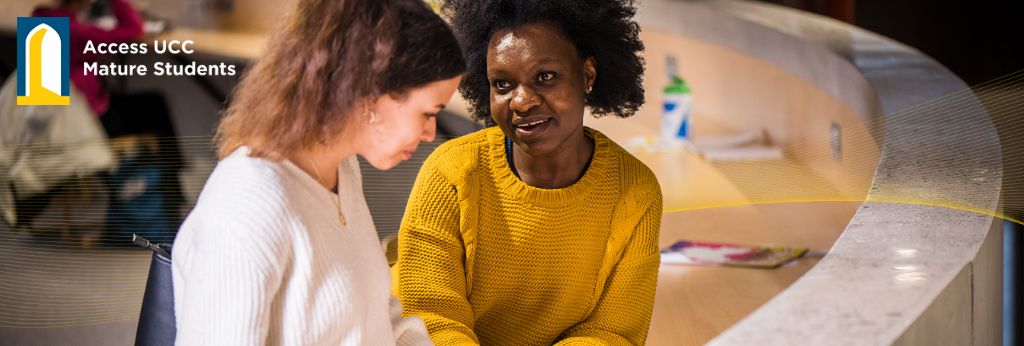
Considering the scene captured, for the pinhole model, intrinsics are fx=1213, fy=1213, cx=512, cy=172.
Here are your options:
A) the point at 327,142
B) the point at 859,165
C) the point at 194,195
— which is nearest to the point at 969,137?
the point at 859,165

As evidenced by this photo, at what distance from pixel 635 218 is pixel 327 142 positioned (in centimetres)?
62

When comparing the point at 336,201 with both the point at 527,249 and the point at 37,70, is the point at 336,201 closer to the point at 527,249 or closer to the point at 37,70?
the point at 527,249

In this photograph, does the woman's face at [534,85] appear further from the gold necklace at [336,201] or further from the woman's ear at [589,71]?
the gold necklace at [336,201]

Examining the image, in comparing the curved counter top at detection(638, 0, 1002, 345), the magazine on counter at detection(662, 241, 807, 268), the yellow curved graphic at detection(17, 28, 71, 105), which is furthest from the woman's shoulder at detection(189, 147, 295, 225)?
the yellow curved graphic at detection(17, 28, 71, 105)

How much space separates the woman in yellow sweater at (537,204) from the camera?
5.17 ft

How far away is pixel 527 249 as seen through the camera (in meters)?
1.65

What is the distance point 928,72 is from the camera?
9.09 ft

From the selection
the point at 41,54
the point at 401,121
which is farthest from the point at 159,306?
the point at 41,54

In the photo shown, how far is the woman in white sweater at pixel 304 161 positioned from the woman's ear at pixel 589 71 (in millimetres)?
497

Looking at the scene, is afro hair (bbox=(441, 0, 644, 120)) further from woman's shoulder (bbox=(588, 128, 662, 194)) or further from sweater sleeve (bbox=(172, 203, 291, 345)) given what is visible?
sweater sleeve (bbox=(172, 203, 291, 345))

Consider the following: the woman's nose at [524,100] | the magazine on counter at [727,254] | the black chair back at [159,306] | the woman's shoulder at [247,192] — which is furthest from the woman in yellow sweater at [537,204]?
the magazine on counter at [727,254]

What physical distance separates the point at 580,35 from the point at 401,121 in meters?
0.52

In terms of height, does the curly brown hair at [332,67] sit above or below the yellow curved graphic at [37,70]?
above

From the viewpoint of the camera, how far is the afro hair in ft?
5.17
